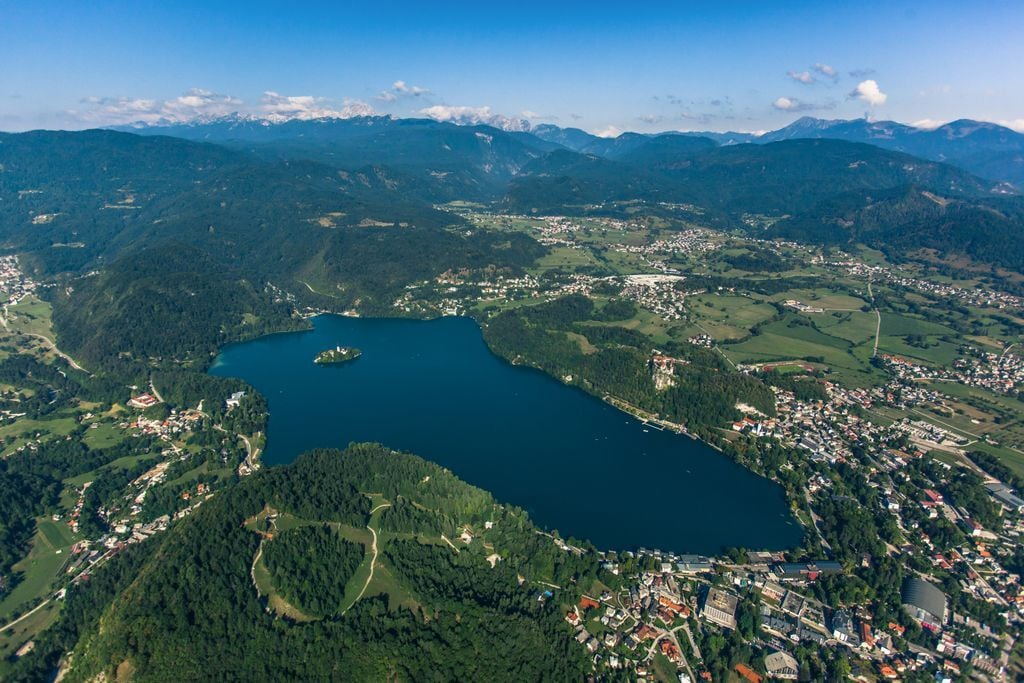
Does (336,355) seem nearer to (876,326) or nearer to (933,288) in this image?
(876,326)

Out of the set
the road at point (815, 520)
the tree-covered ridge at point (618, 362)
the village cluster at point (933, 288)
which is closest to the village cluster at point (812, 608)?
the road at point (815, 520)

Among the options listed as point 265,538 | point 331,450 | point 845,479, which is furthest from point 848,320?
point 265,538

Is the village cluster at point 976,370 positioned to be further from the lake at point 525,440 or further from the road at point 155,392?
the road at point 155,392

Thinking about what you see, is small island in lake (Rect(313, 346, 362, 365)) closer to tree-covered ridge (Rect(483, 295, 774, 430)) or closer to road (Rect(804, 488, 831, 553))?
tree-covered ridge (Rect(483, 295, 774, 430))

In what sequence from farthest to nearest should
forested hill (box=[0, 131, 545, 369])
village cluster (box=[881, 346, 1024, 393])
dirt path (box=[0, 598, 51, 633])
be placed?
forested hill (box=[0, 131, 545, 369]) → village cluster (box=[881, 346, 1024, 393]) → dirt path (box=[0, 598, 51, 633])

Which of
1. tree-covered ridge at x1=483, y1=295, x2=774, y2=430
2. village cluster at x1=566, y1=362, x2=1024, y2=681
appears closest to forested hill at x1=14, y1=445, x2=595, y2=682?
village cluster at x1=566, y1=362, x2=1024, y2=681

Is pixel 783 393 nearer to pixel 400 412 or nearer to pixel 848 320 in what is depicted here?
pixel 848 320
